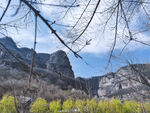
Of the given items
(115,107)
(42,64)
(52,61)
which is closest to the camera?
(52,61)

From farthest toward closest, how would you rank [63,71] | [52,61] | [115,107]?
[115,107] < [52,61] < [63,71]

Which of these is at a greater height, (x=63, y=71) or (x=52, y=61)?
(x=52, y=61)

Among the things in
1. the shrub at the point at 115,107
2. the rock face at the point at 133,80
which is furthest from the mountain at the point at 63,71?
the shrub at the point at 115,107

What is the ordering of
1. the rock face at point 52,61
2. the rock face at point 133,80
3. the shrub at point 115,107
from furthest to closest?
the shrub at point 115,107 < the rock face at point 133,80 < the rock face at point 52,61

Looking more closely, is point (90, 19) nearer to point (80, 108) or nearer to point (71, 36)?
point (71, 36)

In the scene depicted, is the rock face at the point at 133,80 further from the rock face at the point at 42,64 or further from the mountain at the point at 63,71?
the rock face at the point at 42,64

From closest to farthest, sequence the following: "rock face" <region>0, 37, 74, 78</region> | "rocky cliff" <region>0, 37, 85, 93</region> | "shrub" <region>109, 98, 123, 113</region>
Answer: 1. "rocky cliff" <region>0, 37, 85, 93</region>
2. "rock face" <region>0, 37, 74, 78</region>
3. "shrub" <region>109, 98, 123, 113</region>

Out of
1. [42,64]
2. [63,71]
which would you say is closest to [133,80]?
[42,64]

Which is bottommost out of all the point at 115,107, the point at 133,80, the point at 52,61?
the point at 115,107

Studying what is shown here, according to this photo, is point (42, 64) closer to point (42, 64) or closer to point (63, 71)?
point (42, 64)

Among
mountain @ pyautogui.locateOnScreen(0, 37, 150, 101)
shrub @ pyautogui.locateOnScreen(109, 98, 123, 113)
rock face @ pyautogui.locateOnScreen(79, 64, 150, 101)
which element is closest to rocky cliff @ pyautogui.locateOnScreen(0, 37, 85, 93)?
mountain @ pyautogui.locateOnScreen(0, 37, 150, 101)

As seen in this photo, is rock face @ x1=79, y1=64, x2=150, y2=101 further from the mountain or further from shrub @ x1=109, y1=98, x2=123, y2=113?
shrub @ x1=109, y1=98, x2=123, y2=113

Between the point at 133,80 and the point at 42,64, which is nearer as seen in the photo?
the point at 42,64

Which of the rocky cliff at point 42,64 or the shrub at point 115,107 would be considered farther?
the shrub at point 115,107
